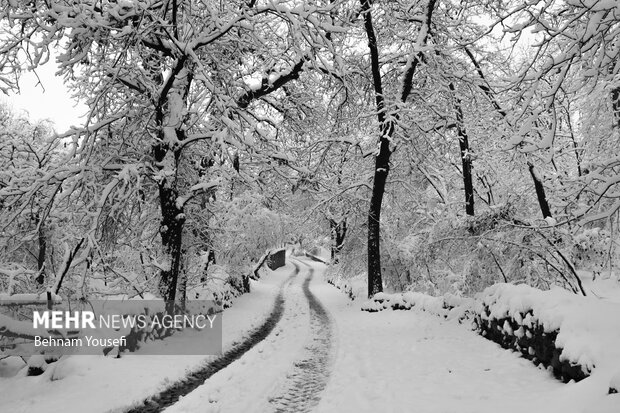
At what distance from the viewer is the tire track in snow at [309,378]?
5877 millimetres

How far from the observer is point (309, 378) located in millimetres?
7156

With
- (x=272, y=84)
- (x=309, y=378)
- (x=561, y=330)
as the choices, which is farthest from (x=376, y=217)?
(x=561, y=330)

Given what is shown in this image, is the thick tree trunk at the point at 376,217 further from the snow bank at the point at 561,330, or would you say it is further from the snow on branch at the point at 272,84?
the snow bank at the point at 561,330

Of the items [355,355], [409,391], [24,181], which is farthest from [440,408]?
[24,181]

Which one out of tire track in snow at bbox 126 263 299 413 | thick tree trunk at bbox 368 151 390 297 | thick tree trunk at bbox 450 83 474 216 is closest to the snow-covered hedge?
tire track in snow at bbox 126 263 299 413

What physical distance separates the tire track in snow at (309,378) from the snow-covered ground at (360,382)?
0.08 m

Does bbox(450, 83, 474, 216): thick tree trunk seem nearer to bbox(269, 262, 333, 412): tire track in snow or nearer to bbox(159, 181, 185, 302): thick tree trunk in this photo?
bbox(269, 262, 333, 412): tire track in snow

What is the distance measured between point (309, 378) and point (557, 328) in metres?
4.12

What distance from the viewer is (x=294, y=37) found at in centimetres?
770

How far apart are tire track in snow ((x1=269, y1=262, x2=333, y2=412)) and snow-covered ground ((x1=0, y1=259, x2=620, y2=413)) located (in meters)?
0.08

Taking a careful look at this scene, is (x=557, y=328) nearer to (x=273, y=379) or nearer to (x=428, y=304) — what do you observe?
(x=273, y=379)

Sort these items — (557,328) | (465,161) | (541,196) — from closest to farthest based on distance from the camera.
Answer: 1. (557,328)
2. (541,196)
3. (465,161)

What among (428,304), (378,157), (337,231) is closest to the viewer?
(428,304)

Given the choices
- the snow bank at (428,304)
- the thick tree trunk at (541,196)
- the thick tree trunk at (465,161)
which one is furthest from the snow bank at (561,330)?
the thick tree trunk at (465,161)
